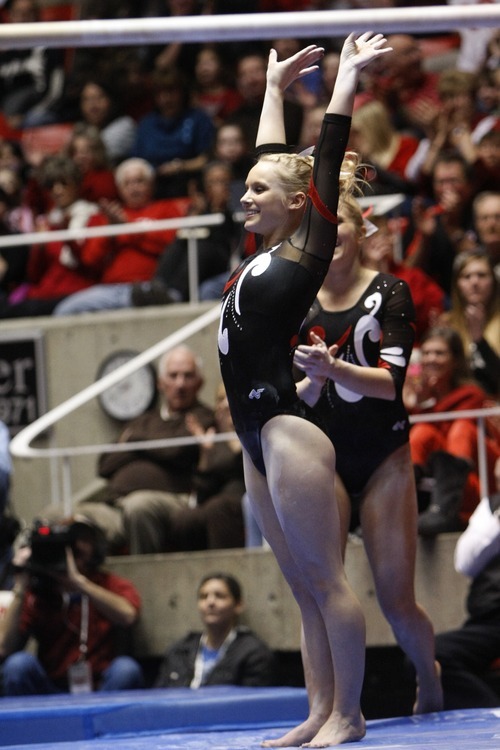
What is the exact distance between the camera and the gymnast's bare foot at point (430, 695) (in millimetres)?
3938

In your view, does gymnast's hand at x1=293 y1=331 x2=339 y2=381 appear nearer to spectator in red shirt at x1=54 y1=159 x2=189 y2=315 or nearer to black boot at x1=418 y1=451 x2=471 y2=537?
black boot at x1=418 y1=451 x2=471 y2=537

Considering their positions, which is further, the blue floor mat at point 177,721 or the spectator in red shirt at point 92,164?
the spectator in red shirt at point 92,164

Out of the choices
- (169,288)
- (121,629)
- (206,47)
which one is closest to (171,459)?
(121,629)

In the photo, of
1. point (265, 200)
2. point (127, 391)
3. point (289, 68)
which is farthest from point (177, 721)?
point (127, 391)

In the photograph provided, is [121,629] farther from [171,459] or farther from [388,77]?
[388,77]

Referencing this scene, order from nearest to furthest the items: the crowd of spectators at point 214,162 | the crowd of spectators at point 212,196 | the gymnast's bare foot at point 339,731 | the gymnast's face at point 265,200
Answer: the gymnast's bare foot at point 339,731
the gymnast's face at point 265,200
the crowd of spectators at point 212,196
the crowd of spectators at point 214,162

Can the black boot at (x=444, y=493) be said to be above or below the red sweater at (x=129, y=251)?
below

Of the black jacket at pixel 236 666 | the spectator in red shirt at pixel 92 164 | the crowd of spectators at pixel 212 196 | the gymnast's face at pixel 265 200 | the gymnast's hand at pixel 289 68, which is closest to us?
the gymnast's face at pixel 265 200

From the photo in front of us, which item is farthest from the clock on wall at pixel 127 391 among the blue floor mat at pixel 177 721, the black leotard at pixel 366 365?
the black leotard at pixel 366 365

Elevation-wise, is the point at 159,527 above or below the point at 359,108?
below

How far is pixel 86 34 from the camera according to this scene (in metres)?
Result: 4.03

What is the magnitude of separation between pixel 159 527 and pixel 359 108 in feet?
10.2

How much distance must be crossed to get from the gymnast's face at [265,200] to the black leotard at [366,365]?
493 mm

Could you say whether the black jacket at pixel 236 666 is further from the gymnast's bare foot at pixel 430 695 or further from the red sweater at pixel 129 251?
the red sweater at pixel 129 251
